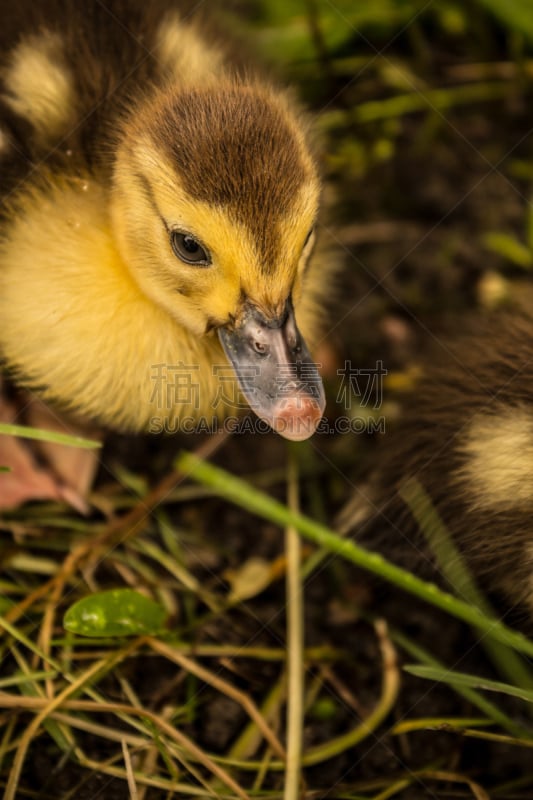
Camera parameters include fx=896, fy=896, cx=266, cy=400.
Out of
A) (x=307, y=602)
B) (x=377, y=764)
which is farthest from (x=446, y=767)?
(x=307, y=602)

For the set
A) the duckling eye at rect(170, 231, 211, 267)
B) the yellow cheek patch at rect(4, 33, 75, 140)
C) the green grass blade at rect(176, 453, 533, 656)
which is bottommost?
the green grass blade at rect(176, 453, 533, 656)

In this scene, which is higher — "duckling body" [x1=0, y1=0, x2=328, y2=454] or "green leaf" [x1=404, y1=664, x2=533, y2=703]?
"duckling body" [x1=0, y1=0, x2=328, y2=454]

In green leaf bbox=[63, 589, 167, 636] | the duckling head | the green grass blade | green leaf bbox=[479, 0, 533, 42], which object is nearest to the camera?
the green grass blade

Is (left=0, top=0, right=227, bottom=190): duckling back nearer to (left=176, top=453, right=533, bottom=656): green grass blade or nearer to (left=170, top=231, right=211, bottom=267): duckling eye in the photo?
(left=170, top=231, right=211, bottom=267): duckling eye

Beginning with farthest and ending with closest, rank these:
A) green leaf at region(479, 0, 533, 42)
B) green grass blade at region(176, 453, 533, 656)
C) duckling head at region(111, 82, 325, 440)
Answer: green leaf at region(479, 0, 533, 42) → duckling head at region(111, 82, 325, 440) → green grass blade at region(176, 453, 533, 656)

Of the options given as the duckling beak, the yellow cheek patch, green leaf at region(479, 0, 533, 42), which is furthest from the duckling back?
green leaf at region(479, 0, 533, 42)

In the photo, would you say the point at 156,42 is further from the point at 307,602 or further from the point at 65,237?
the point at 307,602

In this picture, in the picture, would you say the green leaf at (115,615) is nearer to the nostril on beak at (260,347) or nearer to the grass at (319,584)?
the grass at (319,584)

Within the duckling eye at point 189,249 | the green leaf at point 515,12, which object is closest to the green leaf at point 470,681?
the duckling eye at point 189,249
